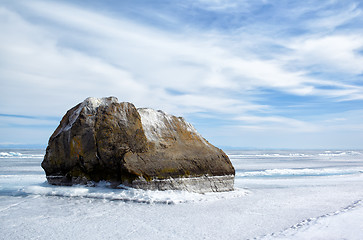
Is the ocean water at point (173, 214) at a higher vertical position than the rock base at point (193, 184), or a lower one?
lower

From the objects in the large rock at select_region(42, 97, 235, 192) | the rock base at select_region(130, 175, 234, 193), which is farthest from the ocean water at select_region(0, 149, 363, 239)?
the large rock at select_region(42, 97, 235, 192)

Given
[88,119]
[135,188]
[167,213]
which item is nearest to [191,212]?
[167,213]

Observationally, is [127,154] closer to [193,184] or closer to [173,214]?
[193,184]

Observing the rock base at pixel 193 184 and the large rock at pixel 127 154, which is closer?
the rock base at pixel 193 184

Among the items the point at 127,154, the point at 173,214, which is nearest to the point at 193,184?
the point at 127,154

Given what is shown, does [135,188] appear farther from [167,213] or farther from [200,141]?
[200,141]

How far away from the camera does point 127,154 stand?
810 cm

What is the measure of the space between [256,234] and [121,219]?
2.29 meters

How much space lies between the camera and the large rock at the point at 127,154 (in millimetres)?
8016

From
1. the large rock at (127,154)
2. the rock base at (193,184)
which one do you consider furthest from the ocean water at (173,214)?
the large rock at (127,154)

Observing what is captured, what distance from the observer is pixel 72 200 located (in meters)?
7.16

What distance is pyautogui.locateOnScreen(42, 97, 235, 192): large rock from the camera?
8.02 metres

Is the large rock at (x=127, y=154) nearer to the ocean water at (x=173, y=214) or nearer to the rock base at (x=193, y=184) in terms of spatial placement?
the rock base at (x=193, y=184)

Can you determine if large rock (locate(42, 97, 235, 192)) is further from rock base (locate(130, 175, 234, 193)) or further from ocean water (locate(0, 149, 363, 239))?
ocean water (locate(0, 149, 363, 239))
